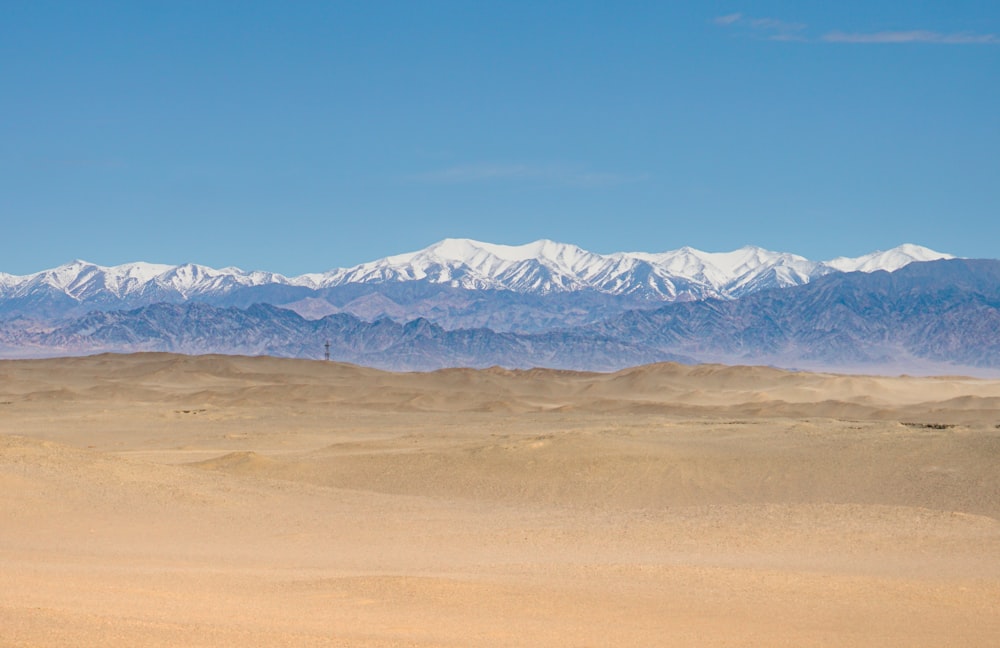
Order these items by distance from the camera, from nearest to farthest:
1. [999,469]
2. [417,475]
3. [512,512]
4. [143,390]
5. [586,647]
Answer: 1. [586,647]
2. [512,512]
3. [999,469]
4. [417,475]
5. [143,390]

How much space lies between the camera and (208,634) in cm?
1478

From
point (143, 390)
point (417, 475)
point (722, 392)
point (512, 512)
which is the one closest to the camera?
point (512, 512)

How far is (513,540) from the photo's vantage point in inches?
Result: 1096

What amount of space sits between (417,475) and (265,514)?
11.3 metres

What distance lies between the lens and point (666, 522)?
30.5m

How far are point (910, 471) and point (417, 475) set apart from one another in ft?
51.8

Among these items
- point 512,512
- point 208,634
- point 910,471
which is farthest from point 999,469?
point 208,634

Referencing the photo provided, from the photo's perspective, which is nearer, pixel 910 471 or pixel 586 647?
pixel 586 647

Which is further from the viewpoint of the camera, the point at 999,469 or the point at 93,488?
the point at 999,469

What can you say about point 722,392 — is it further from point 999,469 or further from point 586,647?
point 586,647

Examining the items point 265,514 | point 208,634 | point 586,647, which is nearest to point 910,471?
point 265,514

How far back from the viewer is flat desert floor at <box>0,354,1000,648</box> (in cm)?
1722

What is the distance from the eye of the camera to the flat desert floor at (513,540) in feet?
56.5

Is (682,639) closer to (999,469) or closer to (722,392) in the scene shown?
(999,469)
